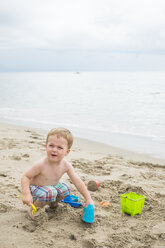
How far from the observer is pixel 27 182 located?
97.7 inches

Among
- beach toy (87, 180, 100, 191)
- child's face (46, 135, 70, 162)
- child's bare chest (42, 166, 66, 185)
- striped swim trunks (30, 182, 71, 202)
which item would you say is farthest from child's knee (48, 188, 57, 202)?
beach toy (87, 180, 100, 191)

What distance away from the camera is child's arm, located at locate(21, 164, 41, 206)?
94.5 inches

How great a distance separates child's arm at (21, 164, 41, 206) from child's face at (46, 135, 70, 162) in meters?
0.18

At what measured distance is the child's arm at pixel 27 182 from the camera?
2400 millimetres

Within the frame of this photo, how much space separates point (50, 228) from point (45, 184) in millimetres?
436

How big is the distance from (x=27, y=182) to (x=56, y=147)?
1.42 ft

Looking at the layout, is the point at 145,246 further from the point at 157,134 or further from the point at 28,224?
the point at 157,134

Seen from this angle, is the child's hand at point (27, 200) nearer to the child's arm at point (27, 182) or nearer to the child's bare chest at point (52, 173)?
the child's arm at point (27, 182)

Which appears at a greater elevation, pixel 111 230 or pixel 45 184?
pixel 45 184

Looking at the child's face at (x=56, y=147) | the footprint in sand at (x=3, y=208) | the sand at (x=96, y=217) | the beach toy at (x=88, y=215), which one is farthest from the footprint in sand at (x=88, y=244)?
the footprint in sand at (x=3, y=208)

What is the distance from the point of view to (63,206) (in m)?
2.80

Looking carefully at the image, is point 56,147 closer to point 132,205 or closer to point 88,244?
point 88,244

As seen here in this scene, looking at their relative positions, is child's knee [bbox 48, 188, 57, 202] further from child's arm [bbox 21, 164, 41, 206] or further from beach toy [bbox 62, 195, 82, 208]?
beach toy [bbox 62, 195, 82, 208]

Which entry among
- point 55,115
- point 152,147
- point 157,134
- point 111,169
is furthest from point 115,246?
point 55,115
